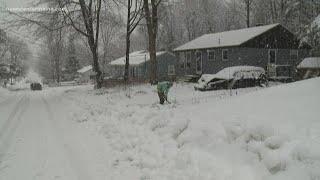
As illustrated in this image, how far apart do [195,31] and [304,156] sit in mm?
64329

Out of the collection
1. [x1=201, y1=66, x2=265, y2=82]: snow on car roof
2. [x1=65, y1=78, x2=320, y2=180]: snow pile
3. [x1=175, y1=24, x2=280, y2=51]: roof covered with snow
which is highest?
[x1=175, y1=24, x2=280, y2=51]: roof covered with snow

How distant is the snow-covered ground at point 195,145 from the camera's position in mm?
7094

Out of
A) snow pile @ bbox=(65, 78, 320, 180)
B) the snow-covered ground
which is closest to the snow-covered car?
the snow-covered ground

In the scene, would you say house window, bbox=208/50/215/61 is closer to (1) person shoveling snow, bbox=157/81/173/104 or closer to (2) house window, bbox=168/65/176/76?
(2) house window, bbox=168/65/176/76

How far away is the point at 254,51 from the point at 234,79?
35.5ft

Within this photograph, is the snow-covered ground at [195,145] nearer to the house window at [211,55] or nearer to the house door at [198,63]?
the house window at [211,55]

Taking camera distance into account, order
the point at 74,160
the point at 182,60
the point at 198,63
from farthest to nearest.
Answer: the point at 182,60 → the point at 198,63 → the point at 74,160

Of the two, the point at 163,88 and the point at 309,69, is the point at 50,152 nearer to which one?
the point at 163,88

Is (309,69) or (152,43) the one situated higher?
(152,43)

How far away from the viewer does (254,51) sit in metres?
36.7

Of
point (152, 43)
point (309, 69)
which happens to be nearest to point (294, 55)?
point (309, 69)

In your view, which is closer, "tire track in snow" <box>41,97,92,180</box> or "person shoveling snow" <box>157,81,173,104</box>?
"tire track in snow" <box>41,97,92,180</box>

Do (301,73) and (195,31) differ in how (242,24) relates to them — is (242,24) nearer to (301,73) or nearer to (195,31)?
(195,31)

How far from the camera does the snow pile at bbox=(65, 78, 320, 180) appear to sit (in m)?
6.88
